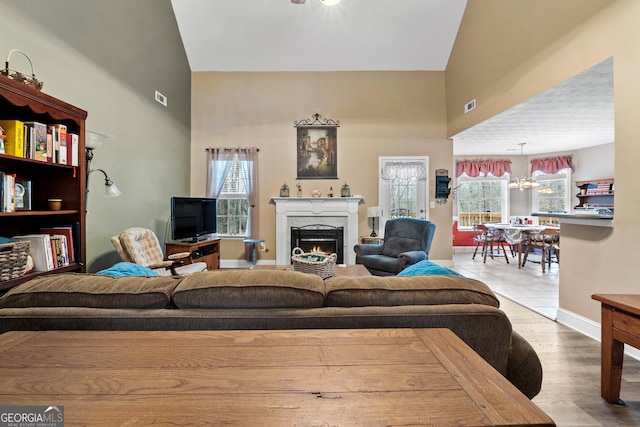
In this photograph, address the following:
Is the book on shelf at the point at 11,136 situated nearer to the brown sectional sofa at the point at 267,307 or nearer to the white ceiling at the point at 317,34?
the brown sectional sofa at the point at 267,307

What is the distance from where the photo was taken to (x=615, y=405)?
1808mm

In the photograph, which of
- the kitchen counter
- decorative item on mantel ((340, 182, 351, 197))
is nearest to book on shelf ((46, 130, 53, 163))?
decorative item on mantel ((340, 182, 351, 197))

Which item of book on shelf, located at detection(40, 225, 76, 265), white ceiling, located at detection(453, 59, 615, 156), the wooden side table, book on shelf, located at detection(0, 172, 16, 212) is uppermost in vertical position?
white ceiling, located at detection(453, 59, 615, 156)

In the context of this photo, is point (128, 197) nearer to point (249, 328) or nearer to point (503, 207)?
point (249, 328)

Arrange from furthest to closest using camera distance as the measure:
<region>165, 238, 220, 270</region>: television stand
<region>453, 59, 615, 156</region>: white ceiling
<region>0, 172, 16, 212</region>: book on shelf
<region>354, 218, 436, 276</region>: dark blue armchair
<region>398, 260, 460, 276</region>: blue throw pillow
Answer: <region>165, 238, 220, 270</region>: television stand
<region>354, 218, 436, 276</region>: dark blue armchair
<region>453, 59, 615, 156</region>: white ceiling
<region>0, 172, 16, 212</region>: book on shelf
<region>398, 260, 460, 276</region>: blue throw pillow

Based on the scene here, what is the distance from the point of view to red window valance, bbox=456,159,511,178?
26.0 ft

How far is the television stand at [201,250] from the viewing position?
4250mm

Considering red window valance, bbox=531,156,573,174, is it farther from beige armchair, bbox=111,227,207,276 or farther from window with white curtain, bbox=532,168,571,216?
beige armchair, bbox=111,227,207,276

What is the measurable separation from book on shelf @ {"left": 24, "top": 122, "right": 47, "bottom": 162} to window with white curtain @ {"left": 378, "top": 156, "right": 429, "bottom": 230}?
4.87 meters

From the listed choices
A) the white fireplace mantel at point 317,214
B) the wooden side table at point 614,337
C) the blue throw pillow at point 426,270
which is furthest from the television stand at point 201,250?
the wooden side table at point 614,337

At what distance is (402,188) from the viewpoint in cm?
589

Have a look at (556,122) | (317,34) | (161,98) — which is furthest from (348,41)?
(556,122)

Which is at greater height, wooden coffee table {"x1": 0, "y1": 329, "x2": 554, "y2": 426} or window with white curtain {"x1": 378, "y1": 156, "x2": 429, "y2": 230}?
window with white curtain {"x1": 378, "y1": 156, "x2": 429, "y2": 230}

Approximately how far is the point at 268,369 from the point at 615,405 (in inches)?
90.0
